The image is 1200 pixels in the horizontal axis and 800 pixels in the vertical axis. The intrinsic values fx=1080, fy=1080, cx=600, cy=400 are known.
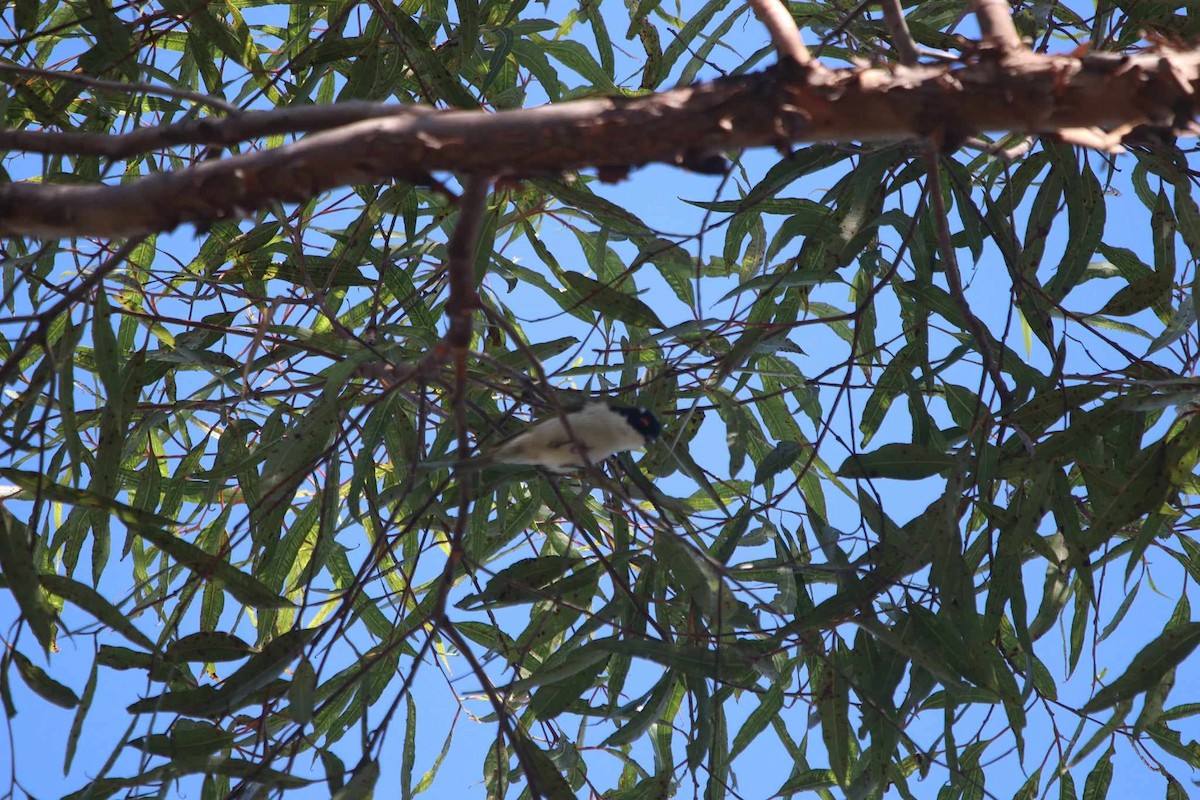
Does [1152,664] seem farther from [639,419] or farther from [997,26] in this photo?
[997,26]

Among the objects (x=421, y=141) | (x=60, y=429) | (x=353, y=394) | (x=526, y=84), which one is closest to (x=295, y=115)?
(x=421, y=141)

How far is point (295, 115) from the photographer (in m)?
1.18

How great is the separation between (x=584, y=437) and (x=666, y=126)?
3.65ft

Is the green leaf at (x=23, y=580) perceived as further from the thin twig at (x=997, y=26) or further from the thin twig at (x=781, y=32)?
the thin twig at (x=997, y=26)

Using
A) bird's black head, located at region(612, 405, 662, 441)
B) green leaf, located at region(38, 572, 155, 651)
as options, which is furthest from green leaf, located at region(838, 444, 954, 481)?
green leaf, located at region(38, 572, 155, 651)

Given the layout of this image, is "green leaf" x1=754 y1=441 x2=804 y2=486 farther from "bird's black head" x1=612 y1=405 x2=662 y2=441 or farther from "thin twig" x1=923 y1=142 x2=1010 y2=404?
"thin twig" x1=923 y1=142 x2=1010 y2=404

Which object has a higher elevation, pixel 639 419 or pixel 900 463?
pixel 639 419

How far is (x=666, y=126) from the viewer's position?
3.68 feet

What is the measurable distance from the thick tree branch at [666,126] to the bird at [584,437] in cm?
92

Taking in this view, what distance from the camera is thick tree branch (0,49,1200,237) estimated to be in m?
1.12

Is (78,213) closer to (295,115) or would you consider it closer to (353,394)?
(295,115)

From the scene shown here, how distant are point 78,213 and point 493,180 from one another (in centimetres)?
46

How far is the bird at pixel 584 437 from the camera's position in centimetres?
204

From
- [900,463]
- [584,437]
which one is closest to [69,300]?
[584,437]
